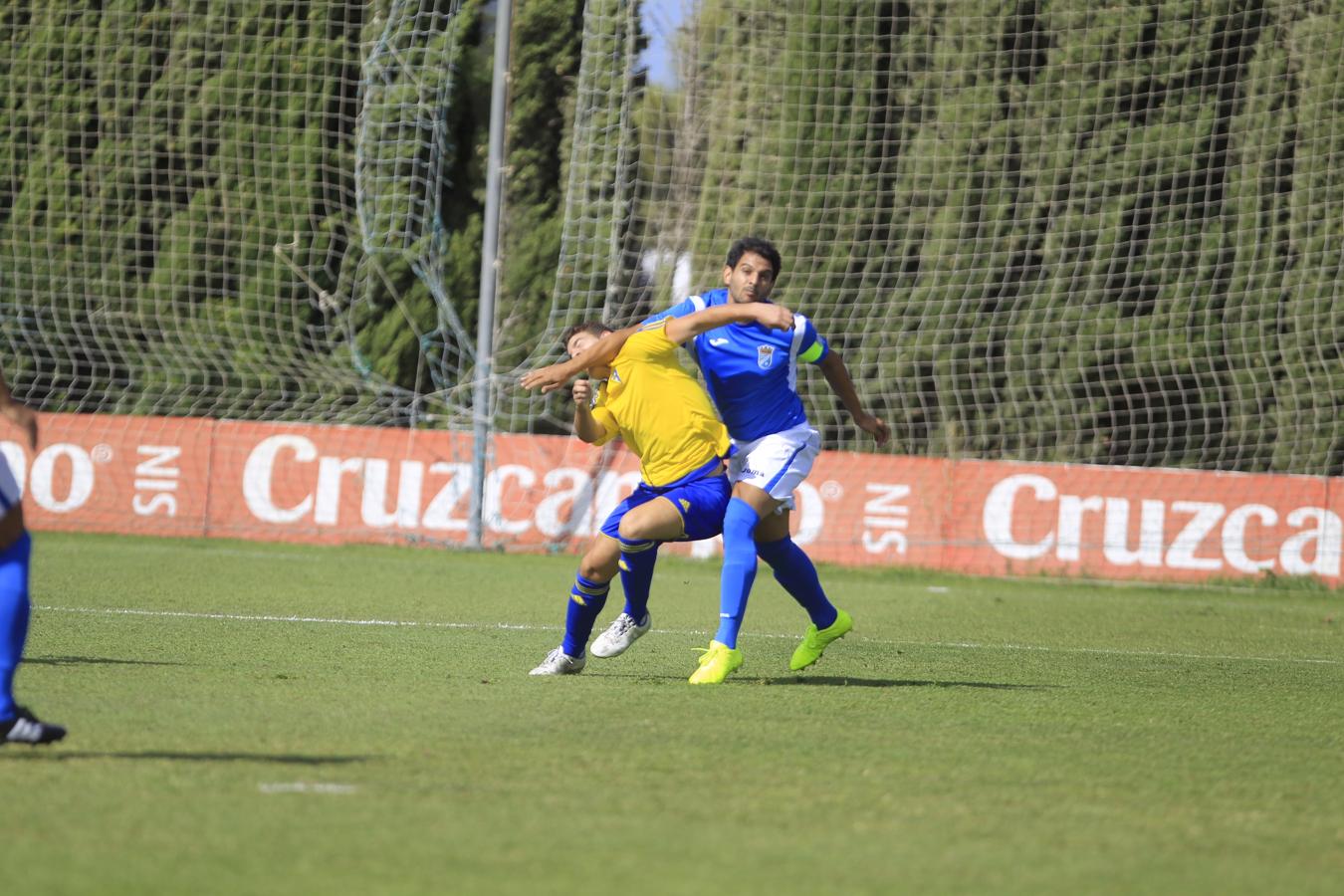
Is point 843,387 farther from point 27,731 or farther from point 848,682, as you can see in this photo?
point 27,731

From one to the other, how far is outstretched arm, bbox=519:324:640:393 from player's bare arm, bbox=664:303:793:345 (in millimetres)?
253

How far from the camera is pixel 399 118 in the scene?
20.3 meters

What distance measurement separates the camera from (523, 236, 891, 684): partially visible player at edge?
6801 millimetres

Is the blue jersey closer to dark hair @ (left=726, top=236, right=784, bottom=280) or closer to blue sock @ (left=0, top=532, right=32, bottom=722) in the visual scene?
dark hair @ (left=726, top=236, right=784, bottom=280)

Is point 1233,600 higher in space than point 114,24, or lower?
lower

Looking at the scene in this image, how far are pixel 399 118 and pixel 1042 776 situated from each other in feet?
55.5

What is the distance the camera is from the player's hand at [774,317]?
6281 millimetres

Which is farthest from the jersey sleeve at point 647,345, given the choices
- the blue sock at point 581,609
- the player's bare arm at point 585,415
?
the blue sock at point 581,609

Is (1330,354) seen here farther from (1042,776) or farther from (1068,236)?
(1042,776)

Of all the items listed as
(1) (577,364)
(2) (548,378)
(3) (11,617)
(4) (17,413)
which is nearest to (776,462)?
(1) (577,364)

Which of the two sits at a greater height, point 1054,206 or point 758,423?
point 758,423

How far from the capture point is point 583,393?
6801 mm

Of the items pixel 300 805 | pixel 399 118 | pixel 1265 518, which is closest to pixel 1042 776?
pixel 300 805

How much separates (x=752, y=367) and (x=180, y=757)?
3187 millimetres
